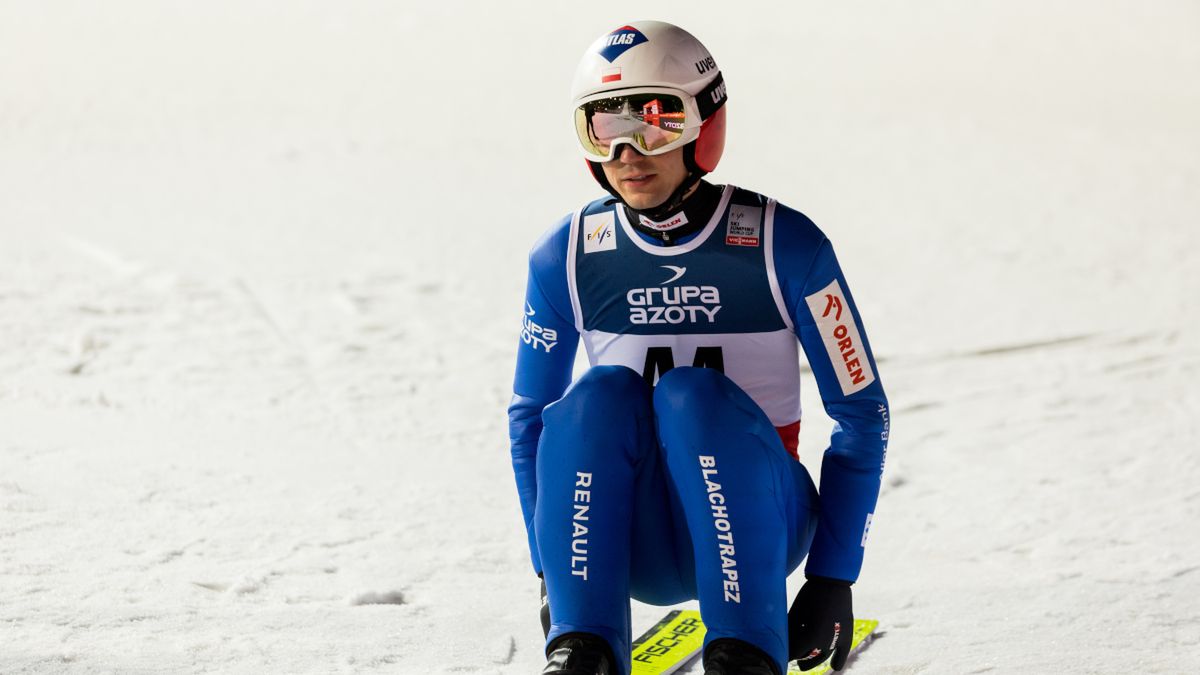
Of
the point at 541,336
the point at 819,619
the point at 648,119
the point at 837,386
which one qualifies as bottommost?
the point at 819,619

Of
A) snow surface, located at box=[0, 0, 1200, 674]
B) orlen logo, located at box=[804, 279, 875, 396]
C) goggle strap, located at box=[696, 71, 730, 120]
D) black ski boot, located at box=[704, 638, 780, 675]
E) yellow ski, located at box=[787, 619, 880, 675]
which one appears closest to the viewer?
black ski boot, located at box=[704, 638, 780, 675]

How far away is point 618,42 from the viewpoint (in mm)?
2795

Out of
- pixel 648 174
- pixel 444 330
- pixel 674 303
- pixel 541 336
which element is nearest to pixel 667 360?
pixel 674 303

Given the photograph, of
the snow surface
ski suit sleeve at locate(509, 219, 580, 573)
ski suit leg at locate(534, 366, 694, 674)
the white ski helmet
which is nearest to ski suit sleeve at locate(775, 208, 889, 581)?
the white ski helmet

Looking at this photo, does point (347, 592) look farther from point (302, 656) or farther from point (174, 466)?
point (174, 466)

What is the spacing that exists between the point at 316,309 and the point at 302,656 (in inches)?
162

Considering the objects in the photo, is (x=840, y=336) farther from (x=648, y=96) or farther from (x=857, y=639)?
(x=857, y=639)

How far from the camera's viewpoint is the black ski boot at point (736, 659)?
8.18ft

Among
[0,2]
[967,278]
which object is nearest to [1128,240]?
[967,278]

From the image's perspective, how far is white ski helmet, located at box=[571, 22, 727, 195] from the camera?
277cm

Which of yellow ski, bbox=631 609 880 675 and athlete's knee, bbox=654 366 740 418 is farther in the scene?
yellow ski, bbox=631 609 880 675

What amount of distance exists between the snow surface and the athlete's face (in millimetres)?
1154

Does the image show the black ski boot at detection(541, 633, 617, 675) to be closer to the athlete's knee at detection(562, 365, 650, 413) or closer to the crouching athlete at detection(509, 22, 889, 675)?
Result: the crouching athlete at detection(509, 22, 889, 675)

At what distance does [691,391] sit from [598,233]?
18.1 inches
